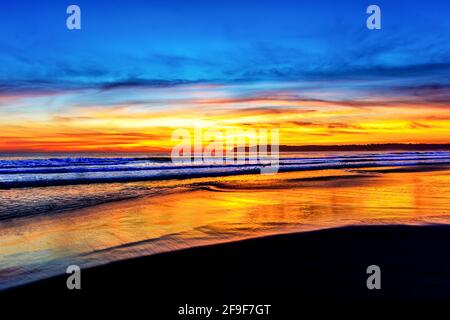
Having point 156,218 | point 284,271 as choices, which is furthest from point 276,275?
point 156,218

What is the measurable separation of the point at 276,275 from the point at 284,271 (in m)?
0.19

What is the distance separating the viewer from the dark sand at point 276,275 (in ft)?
15.1

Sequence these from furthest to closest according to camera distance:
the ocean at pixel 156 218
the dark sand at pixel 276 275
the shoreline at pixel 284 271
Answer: the ocean at pixel 156 218 → the shoreline at pixel 284 271 → the dark sand at pixel 276 275

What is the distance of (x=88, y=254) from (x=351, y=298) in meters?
4.14

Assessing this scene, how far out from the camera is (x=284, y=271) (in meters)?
5.43

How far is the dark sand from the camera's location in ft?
15.1

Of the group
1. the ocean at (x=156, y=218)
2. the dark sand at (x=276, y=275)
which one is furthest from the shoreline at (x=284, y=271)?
the ocean at (x=156, y=218)

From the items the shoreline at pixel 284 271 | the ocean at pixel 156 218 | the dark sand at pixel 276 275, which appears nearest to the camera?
the dark sand at pixel 276 275

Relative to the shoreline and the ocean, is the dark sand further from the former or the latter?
the ocean

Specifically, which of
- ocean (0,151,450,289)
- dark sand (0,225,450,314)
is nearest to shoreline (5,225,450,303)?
dark sand (0,225,450,314)

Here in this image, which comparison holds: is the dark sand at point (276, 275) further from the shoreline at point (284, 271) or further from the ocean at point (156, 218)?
the ocean at point (156, 218)

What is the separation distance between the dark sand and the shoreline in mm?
12

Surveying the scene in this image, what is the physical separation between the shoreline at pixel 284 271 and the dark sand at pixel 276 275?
0.5 inches
